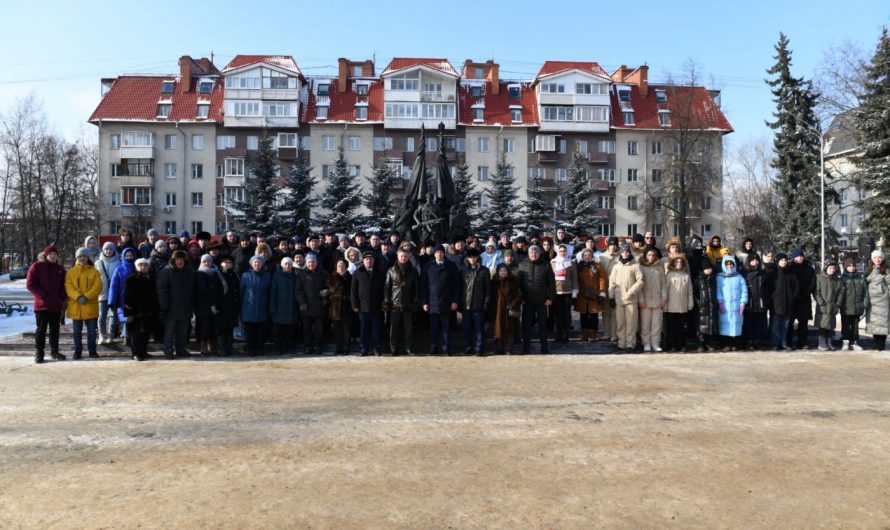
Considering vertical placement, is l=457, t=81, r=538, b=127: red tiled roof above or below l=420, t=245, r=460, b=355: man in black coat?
above

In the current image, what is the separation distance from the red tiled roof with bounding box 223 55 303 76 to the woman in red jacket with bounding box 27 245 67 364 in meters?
44.3

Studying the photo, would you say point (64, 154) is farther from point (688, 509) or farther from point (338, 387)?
point (688, 509)

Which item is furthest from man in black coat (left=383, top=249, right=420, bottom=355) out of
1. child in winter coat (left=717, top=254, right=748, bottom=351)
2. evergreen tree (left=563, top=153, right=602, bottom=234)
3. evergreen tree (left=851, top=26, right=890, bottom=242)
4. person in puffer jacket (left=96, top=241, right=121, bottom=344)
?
evergreen tree (left=563, top=153, right=602, bottom=234)

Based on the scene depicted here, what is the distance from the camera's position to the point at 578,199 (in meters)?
42.8

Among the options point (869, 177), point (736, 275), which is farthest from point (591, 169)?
point (736, 275)

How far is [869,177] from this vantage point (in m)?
25.8

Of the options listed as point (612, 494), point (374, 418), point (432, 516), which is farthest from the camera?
point (374, 418)

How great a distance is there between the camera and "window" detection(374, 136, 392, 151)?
53216mm

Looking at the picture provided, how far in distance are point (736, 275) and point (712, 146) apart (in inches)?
1427

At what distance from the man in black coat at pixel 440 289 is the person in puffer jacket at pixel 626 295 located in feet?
9.40

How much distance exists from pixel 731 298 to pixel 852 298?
7.78 ft

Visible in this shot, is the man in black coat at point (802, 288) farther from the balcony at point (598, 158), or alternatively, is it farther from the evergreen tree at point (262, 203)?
the balcony at point (598, 158)

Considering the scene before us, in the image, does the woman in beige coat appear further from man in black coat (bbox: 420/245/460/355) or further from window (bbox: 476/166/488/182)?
window (bbox: 476/166/488/182)


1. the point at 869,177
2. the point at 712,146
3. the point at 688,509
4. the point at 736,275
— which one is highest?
the point at 712,146
